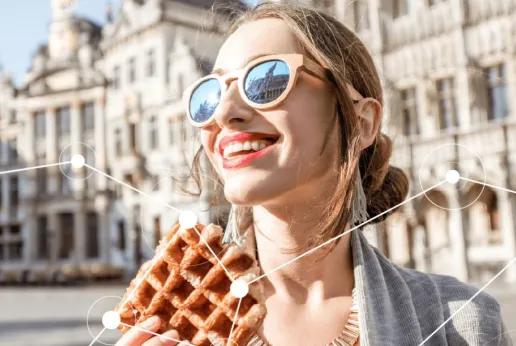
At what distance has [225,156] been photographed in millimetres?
604

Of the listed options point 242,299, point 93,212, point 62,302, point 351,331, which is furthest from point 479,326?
point 93,212

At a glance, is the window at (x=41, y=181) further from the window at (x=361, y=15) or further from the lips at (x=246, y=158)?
the lips at (x=246, y=158)

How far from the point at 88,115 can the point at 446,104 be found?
4.95 meters

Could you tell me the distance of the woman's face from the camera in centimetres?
58

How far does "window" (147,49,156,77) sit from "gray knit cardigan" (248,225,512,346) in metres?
7.55

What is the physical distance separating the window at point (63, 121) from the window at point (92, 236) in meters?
1.27

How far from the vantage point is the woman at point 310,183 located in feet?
1.94

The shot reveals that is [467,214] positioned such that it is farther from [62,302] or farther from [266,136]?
[266,136]

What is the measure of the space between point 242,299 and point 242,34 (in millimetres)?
294

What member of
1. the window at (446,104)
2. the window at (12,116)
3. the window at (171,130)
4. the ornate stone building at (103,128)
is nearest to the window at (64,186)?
the ornate stone building at (103,128)

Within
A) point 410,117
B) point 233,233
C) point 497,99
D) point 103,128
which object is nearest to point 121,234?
point 103,128
